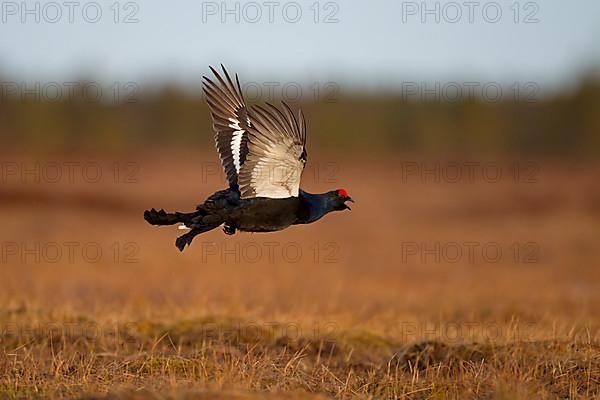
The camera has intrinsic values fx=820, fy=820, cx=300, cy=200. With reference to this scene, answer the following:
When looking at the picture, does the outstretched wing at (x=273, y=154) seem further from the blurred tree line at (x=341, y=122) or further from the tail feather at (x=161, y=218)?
A: the blurred tree line at (x=341, y=122)

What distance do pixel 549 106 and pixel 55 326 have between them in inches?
1478

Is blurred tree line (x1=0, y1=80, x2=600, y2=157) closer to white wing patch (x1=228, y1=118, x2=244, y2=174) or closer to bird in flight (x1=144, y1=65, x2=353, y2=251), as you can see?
white wing patch (x1=228, y1=118, x2=244, y2=174)

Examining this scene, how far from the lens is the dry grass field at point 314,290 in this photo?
5.47 m

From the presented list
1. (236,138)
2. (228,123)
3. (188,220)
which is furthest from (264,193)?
(228,123)

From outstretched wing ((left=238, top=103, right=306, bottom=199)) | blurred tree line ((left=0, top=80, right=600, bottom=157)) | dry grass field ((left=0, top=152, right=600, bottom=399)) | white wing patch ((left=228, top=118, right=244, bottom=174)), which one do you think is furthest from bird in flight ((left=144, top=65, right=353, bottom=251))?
blurred tree line ((left=0, top=80, right=600, bottom=157))

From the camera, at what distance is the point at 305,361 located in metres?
6.61

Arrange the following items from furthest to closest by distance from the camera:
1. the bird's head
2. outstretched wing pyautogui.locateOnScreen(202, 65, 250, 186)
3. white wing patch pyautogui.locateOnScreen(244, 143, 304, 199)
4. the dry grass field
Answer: outstretched wing pyautogui.locateOnScreen(202, 65, 250, 186)
the bird's head
white wing patch pyautogui.locateOnScreen(244, 143, 304, 199)
the dry grass field

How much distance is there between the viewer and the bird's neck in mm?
6527

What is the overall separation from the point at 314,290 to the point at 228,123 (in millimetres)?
6818

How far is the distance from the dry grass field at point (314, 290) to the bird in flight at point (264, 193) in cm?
101

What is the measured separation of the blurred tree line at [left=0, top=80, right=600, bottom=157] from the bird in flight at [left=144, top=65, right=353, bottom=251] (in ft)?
95.8

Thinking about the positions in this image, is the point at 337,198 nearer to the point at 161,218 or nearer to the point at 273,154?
the point at 273,154

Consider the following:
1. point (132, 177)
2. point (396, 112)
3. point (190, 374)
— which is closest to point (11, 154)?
point (132, 177)

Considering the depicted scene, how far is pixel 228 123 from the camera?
7.07 meters
